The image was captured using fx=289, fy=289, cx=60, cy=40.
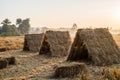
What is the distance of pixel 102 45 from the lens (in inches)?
671

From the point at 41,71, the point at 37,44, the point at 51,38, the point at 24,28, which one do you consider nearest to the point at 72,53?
the point at 41,71

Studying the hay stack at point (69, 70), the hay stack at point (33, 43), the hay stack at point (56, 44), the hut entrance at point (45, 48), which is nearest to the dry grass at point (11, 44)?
the hay stack at point (33, 43)

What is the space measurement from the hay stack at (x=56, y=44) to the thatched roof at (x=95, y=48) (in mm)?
4157

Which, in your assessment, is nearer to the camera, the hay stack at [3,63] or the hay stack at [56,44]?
the hay stack at [3,63]

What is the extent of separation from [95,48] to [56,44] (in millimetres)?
6453

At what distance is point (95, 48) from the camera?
16.4m

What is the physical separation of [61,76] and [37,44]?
53.9 ft

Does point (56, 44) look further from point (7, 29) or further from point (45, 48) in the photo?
point (7, 29)

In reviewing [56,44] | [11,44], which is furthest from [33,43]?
[11,44]

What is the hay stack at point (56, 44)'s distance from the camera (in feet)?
71.9

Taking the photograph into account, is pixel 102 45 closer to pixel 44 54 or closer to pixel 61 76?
pixel 61 76

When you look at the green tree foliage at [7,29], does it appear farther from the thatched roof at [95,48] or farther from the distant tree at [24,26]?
the thatched roof at [95,48]

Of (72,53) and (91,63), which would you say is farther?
(72,53)

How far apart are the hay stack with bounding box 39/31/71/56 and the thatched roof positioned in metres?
4.16
